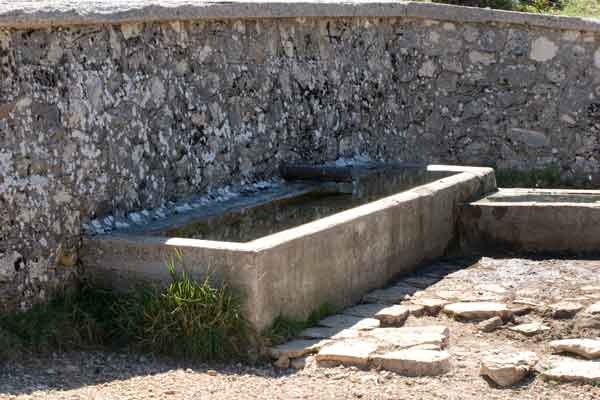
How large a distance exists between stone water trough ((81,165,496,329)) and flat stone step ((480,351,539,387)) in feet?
3.30

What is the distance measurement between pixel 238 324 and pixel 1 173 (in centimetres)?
126

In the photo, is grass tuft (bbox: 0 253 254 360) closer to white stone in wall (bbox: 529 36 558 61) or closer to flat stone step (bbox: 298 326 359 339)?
flat stone step (bbox: 298 326 359 339)

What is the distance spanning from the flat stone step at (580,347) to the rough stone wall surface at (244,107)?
228 cm

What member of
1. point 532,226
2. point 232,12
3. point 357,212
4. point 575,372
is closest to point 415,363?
point 575,372

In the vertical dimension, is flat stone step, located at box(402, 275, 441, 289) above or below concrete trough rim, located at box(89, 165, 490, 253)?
below

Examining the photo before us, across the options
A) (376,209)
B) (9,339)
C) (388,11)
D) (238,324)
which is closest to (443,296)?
(376,209)

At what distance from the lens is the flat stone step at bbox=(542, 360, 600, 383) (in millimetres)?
4551

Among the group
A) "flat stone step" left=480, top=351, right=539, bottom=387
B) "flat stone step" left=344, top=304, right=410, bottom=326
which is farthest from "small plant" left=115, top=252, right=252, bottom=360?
"flat stone step" left=480, top=351, right=539, bottom=387

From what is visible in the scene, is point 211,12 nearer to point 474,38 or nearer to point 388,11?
point 388,11

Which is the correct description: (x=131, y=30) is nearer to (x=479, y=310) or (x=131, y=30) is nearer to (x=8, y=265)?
(x=8, y=265)

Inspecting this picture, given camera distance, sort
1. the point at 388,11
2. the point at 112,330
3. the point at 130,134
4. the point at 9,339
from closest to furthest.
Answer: the point at 9,339 → the point at 112,330 → the point at 130,134 → the point at 388,11

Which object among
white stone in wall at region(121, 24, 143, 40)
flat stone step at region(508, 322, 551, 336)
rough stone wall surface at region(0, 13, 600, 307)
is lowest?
flat stone step at region(508, 322, 551, 336)

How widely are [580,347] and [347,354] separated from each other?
41.6 inches

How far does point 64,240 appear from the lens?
527cm
